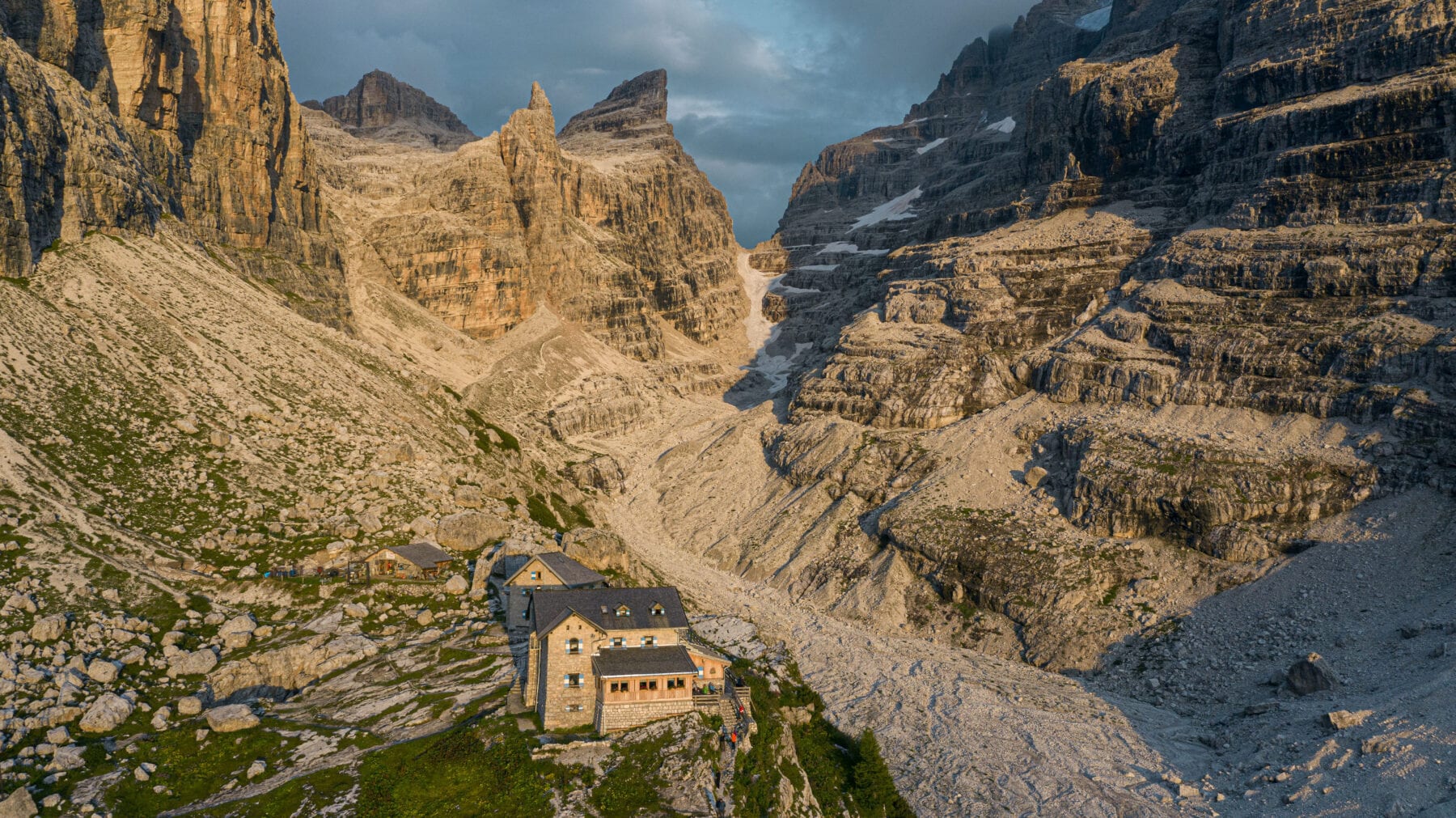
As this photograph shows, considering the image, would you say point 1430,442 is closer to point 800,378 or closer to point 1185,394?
point 1185,394

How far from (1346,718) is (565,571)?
51.7 m

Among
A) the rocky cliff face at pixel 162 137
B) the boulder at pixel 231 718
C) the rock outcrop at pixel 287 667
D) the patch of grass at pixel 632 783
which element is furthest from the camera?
the rocky cliff face at pixel 162 137

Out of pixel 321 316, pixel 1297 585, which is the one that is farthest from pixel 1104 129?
pixel 321 316

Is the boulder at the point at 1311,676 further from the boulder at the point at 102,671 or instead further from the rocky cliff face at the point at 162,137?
the rocky cliff face at the point at 162,137

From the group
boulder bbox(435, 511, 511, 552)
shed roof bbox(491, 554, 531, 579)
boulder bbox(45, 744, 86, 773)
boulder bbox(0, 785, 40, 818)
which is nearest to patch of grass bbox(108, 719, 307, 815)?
boulder bbox(45, 744, 86, 773)

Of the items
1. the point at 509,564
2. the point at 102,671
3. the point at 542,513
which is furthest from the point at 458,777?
the point at 542,513

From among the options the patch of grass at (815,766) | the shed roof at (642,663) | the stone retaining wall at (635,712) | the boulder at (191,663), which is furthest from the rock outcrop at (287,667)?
the patch of grass at (815,766)

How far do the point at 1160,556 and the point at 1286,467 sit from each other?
51.4ft

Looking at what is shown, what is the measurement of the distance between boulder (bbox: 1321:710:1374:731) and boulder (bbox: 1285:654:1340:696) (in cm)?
890

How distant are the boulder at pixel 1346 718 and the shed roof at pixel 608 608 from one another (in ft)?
131

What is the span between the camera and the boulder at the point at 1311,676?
65.3 metres

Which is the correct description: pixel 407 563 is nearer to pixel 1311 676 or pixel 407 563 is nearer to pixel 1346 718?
pixel 1346 718

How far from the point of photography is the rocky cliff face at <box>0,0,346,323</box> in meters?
90.8

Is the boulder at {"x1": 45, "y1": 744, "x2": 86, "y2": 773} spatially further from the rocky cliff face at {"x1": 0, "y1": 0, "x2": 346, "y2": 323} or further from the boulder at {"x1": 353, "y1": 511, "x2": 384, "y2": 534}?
the rocky cliff face at {"x1": 0, "y1": 0, "x2": 346, "y2": 323}
